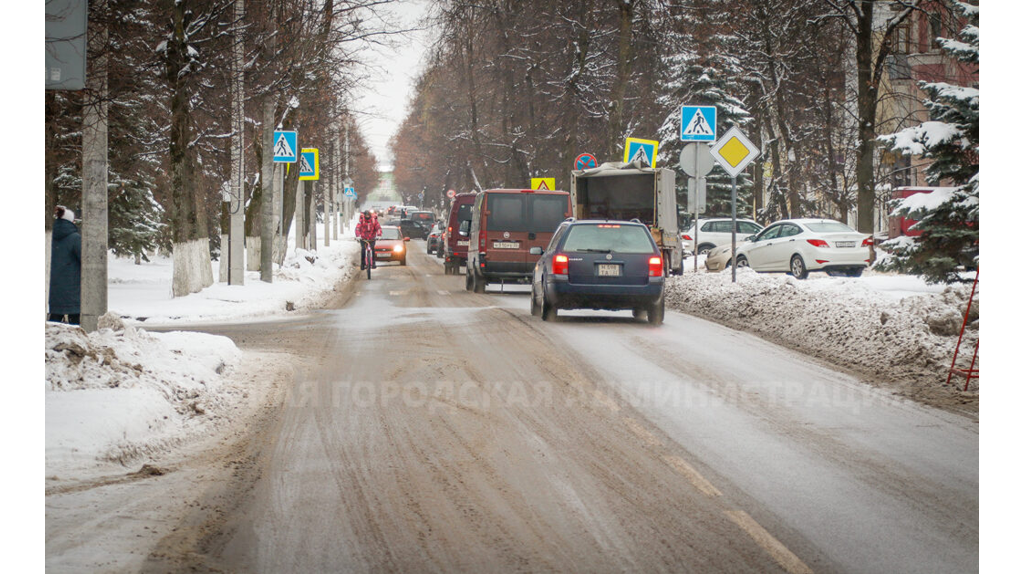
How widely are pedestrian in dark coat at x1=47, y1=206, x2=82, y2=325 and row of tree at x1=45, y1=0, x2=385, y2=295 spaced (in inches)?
69.1

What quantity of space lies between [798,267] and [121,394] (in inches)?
842

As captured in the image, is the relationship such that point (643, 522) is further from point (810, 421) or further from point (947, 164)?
point (947, 164)

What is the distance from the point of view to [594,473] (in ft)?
23.2

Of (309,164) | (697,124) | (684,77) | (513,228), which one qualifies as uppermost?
(684,77)

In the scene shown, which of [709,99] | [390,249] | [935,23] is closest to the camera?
[935,23]

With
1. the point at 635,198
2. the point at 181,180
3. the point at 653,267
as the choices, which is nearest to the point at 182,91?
the point at 181,180

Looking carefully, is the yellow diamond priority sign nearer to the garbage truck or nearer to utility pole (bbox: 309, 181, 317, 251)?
the garbage truck

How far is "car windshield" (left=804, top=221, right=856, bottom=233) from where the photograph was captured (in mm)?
27344

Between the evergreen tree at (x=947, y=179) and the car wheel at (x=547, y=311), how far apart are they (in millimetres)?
5256

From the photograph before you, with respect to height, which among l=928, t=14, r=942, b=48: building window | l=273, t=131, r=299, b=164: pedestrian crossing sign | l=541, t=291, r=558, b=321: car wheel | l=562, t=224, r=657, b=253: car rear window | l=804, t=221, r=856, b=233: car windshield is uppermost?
l=928, t=14, r=942, b=48: building window

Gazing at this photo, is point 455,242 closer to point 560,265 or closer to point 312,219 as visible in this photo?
point 312,219

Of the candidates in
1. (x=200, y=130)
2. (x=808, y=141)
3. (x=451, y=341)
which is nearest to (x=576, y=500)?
(x=451, y=341)

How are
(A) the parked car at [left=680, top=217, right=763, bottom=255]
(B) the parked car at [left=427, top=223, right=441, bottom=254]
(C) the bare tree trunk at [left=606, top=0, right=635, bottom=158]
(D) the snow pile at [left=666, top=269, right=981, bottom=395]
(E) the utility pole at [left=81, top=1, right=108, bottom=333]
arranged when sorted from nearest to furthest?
(D) the snow pile at [left=666, top=269, right=981, bottom=395]
(E) the utility pole at [left=81, top=1, right=108, bottom=333]
(C) the bare tree trunk at [left=606, top=0, right=635, bottom=158]
(A) the parked car at [left=680, top=217, right=763, bottom=255]
(B) the parked car at [left=427, top=223, right=441, bottom=254]

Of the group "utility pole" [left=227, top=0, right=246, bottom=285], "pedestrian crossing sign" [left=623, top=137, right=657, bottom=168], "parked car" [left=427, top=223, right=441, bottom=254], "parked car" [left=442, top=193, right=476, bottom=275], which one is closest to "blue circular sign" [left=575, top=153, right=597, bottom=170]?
"pedestrian crossing sign" [left=623, top=137, right=657, bottom=168]
